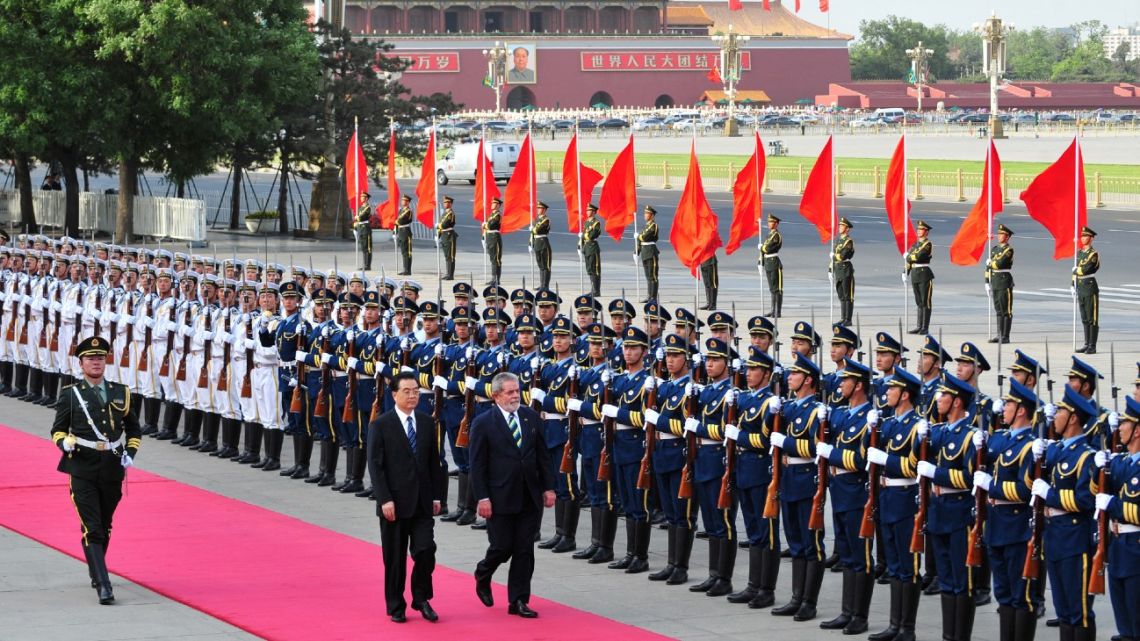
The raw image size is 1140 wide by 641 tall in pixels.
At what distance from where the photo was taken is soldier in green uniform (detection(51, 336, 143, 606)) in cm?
1035

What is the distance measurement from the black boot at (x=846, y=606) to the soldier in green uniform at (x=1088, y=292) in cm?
1121

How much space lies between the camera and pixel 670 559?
1076 cm

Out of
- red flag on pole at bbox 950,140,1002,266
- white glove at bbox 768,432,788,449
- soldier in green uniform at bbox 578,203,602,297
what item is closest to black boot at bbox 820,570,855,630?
white glove at bbox 768,432,788,449

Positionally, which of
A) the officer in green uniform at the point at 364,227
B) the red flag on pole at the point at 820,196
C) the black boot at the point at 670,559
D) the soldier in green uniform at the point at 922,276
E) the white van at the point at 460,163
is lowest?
the black boot at the point at 670,559

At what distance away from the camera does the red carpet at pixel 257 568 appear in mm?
9586

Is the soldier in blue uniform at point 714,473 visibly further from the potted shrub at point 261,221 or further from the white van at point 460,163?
the white van at point 460,163

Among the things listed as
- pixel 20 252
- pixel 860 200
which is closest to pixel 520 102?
pixel 860 200

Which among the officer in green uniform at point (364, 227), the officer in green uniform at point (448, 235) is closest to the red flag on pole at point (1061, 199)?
the officer in green uniform at point (448, 235)

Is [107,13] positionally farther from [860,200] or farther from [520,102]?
[520,102]

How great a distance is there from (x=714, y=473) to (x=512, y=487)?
1.25 meters

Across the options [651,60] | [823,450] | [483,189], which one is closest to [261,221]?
[483,189]

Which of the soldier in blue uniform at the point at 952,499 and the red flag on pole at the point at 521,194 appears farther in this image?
the red flag on pole at the point at 521,194

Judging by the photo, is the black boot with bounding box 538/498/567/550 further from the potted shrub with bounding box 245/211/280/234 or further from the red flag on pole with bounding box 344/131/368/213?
the potted shrub with bounding box 245/211/280/234

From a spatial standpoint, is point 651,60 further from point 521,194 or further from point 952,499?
point 952,499
